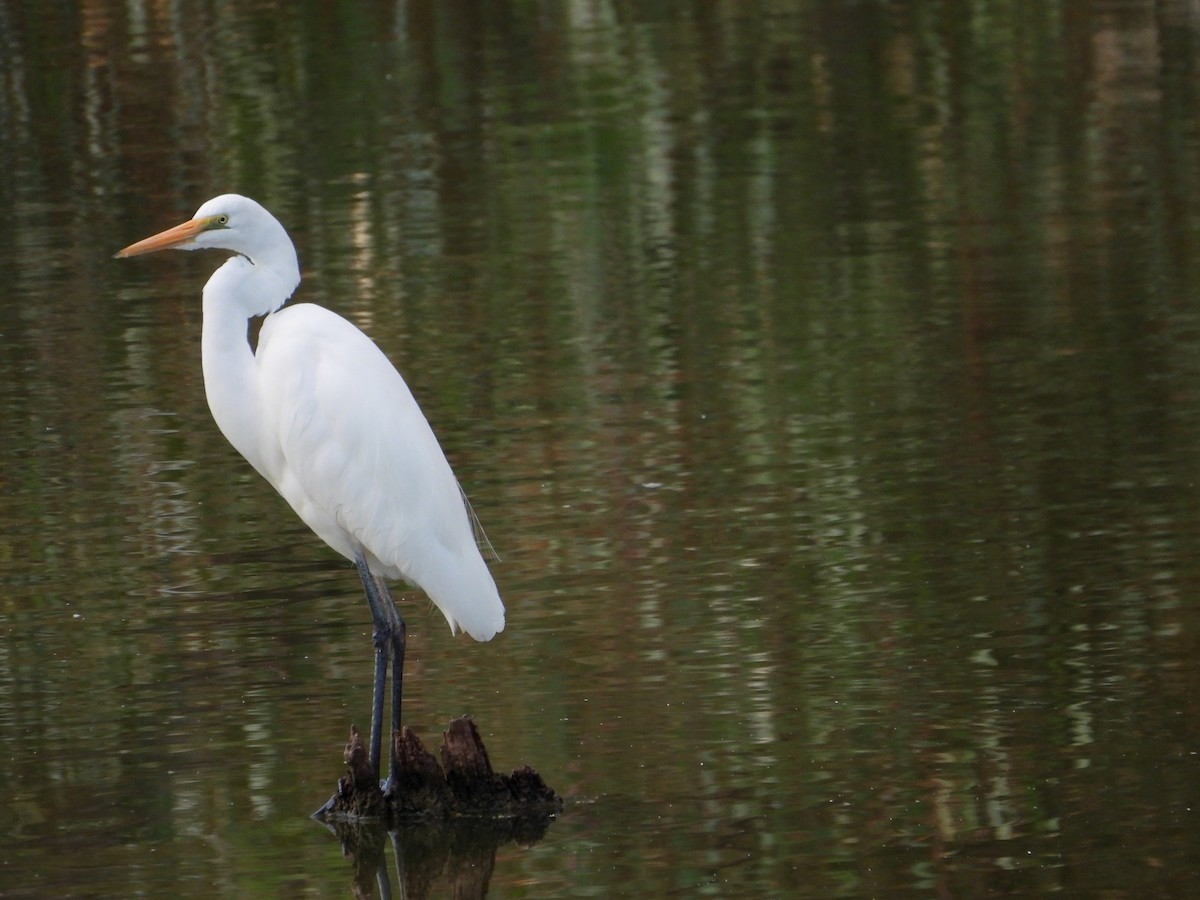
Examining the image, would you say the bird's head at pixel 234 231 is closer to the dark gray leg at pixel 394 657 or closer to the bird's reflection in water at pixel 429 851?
the dark gray leg at pixel 394 657

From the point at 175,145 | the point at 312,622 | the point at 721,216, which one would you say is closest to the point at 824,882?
the point at 312,622

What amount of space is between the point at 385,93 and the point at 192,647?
10.4 metres

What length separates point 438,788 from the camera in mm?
4758

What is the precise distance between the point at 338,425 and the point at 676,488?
8.22ft

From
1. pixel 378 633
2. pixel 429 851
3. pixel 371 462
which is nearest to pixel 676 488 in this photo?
pixel 378 633

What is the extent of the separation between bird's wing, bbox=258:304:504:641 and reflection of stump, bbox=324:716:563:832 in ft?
1.00

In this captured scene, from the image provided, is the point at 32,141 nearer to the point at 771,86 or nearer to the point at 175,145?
the point at 175,145

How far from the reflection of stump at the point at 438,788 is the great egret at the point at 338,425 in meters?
0.05

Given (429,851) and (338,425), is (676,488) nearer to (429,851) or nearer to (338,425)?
(338,425)

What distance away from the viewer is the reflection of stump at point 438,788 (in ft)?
15.4

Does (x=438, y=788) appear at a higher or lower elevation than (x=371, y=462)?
lower

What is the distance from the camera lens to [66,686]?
5.62 metres

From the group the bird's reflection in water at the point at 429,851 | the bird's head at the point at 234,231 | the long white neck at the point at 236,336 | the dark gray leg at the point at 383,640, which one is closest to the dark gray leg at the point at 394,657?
the dark gray leg at the point at 383,640

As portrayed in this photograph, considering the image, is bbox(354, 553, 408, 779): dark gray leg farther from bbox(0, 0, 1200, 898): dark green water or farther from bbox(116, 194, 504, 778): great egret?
bbox(0, 0, 1200, 898): dark green water
